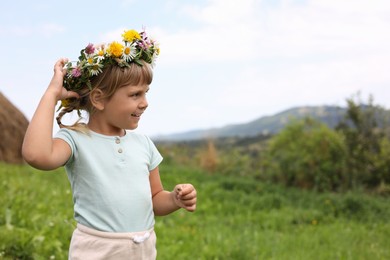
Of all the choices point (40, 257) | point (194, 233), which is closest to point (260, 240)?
point (194, 233)

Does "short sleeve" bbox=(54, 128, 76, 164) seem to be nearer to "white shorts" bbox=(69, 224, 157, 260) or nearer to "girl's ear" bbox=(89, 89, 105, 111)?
"girl's ear" bbox=(89, 89, 105, 111)

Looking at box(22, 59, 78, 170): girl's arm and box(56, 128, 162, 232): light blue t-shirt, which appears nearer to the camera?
box(22, 59, 78, 170): girl's arm

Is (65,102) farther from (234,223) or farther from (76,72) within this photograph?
(234,223)

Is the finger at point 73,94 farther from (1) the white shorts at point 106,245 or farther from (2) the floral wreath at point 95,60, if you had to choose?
(1) the white shorts at point 106,245

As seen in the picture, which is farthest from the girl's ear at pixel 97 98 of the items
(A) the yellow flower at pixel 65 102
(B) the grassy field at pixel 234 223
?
(B) the grassy field at pixel 234 223

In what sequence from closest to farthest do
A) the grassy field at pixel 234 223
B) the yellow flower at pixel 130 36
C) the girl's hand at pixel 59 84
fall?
the girl's hand at pixel 59 84
the yellow flower at pixel 130 36
the grassy field at pixel 234 223

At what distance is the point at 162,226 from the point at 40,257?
2.22m

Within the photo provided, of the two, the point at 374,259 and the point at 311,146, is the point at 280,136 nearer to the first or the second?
the point at 311,146

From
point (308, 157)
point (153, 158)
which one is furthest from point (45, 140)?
point (308, 157)

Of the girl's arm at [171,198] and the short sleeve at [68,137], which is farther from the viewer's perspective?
the girl's arm at [171,198]

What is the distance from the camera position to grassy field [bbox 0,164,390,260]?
13.7 feet

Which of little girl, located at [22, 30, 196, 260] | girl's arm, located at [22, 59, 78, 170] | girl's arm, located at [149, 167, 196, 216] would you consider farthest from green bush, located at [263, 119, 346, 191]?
girl's arm, located at [22, 59, 78, 170]

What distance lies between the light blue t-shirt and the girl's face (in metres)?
0.07

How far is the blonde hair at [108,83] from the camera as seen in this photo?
2.24 metres
